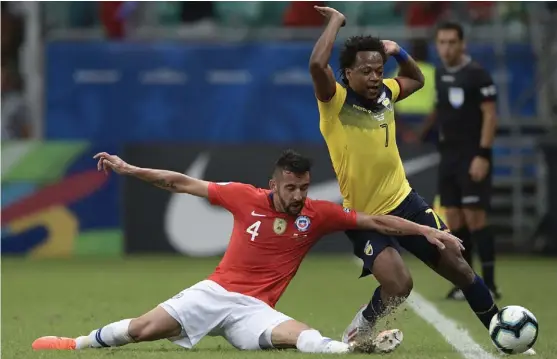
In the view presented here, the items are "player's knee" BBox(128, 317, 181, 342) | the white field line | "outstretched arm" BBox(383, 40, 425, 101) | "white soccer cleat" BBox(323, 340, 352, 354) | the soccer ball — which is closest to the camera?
"white soccer cleat" BBox(323, 340, 352, 354)

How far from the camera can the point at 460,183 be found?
40.5 ft

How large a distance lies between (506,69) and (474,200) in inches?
257

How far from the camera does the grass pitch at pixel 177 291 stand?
855cm

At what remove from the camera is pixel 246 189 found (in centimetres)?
863

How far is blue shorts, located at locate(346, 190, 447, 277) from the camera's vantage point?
8.51 meters

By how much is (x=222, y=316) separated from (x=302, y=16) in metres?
11.1

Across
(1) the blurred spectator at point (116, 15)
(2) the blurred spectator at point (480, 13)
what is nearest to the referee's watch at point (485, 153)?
(2) the blurred spectator at point (480, 13)

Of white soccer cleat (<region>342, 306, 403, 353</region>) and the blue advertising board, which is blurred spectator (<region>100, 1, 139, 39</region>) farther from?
white soccer cleat (<region>342, 306, 403, 353</region>)

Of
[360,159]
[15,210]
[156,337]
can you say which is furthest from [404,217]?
[15,210]

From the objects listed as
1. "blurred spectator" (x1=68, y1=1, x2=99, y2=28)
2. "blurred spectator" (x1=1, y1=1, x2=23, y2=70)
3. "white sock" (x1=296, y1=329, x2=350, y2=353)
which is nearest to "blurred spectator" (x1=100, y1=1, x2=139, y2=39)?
"blurred spectator" (x1=68, y1=1, x2=99, y2=28)

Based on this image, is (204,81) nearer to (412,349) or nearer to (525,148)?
(525,148)

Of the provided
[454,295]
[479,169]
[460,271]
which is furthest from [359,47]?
[454,295]

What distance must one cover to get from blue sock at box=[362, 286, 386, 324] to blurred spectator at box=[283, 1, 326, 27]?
10712 mm

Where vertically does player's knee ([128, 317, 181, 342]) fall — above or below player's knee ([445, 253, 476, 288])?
below
